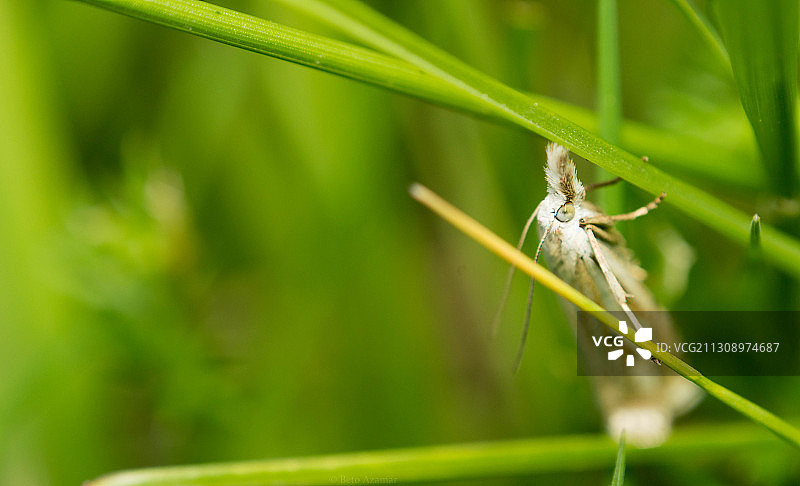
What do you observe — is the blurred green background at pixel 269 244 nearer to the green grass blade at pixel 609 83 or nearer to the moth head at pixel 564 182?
the green grass blade at pixel 609 83

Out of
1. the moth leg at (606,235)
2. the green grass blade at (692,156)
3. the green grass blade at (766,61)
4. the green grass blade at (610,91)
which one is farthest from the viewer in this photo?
the green grass blade at (692,156)

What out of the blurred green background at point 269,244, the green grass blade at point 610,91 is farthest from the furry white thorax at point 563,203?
the blurred green background at point 269,244

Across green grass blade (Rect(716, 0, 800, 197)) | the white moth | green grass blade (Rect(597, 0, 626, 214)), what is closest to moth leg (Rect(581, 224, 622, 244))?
the white moth

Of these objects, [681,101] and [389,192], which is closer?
[681,101]

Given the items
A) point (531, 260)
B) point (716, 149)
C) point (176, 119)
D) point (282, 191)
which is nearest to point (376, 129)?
point (282, 191)

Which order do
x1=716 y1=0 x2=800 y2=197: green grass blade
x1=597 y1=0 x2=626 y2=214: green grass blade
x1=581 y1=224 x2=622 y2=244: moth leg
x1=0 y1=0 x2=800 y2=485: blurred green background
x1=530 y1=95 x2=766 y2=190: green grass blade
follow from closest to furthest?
x1=716 y1=0 x2=800 y2=197: green grass blade, x1=581 y1=224 x2=622 y2=244: moth leg, x1=597 y1=0 x2=626 y2=214: green grass blade, x1=530 y1=95 x2=766 y2=190: green grass blade, x1=0 y1=0 x2=800 y2=485: blurred green background

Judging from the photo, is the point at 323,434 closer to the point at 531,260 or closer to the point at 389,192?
the point at 389,192

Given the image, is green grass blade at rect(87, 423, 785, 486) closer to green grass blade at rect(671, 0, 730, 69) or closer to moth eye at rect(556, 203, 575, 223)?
moth eye at rect(556, 203, 575, 223)
